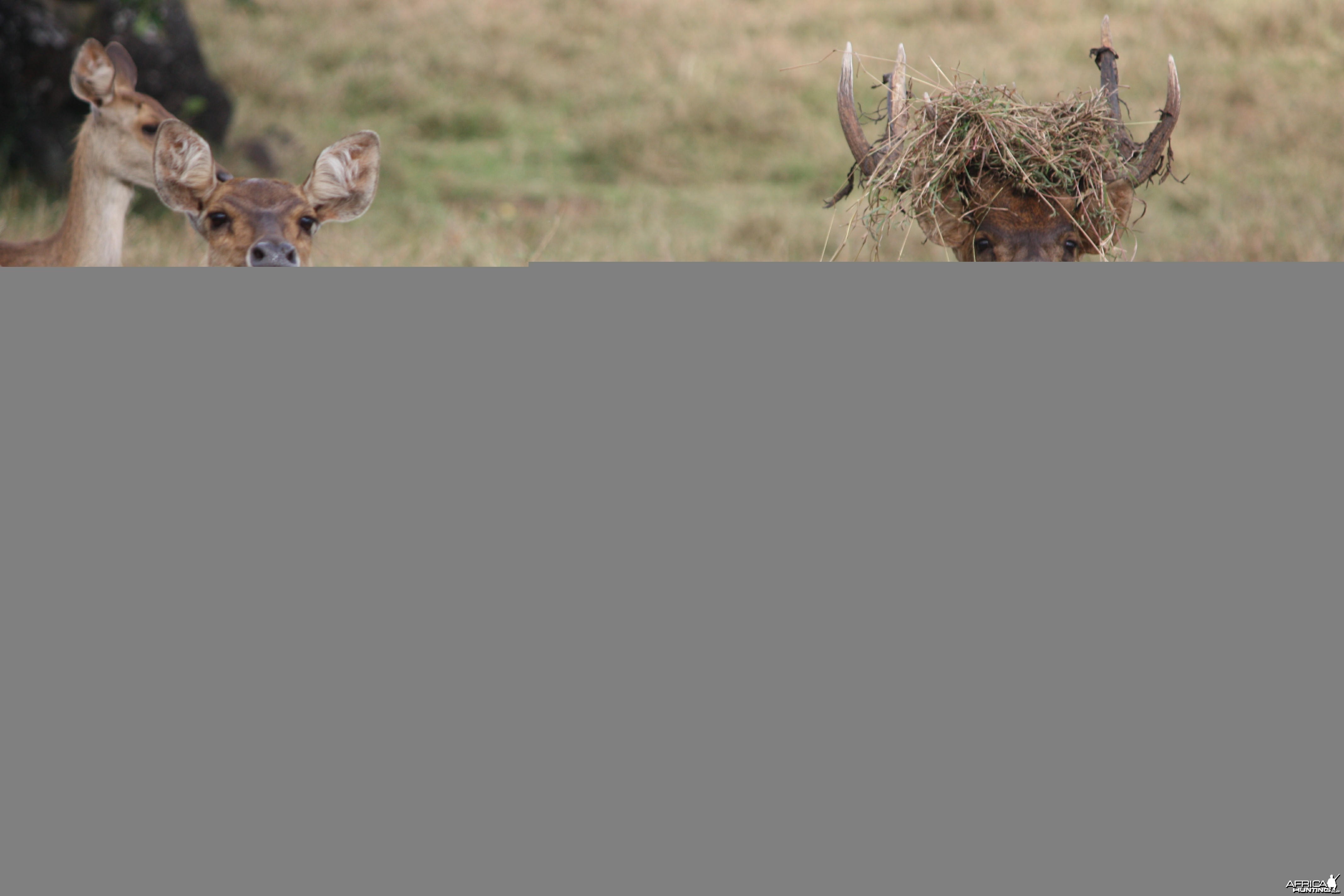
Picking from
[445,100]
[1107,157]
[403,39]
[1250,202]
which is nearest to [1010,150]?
[1107,157]

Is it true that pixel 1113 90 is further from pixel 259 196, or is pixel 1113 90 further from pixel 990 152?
pixel 259 196

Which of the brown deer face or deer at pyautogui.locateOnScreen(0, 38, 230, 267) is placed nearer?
the brown deer face

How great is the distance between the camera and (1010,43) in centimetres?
1198

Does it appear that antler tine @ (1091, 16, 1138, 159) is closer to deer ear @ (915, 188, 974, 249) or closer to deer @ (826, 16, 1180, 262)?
deer @ (826, 16, 1180, 262)

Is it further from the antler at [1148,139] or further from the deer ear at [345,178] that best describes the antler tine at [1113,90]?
the deer ear at [345,178]

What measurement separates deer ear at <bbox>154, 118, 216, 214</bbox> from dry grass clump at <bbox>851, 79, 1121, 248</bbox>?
6.23ft

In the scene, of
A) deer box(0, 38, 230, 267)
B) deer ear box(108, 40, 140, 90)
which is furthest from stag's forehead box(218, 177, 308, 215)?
deer ear box(108, 40, 140, 90)

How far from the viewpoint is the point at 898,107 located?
3338 millimetres

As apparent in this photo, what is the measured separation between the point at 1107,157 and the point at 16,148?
25.9ft

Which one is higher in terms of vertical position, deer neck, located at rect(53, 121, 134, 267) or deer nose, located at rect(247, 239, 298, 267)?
deer neck, located at rect(53, 121, 134, 267)

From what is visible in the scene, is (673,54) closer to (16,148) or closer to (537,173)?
(537,173)

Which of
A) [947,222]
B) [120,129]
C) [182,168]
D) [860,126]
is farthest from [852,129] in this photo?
[120,129]

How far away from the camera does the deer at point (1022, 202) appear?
11.0 ft

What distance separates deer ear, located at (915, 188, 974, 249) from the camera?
3398 mm
